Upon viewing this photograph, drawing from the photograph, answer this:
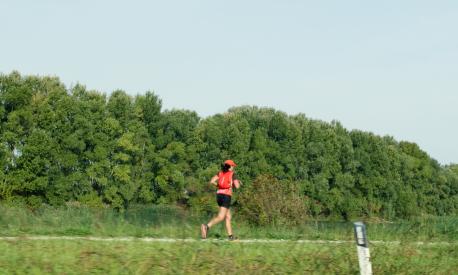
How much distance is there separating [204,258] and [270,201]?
58.4ft

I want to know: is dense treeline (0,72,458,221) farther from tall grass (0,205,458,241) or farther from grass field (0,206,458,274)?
A: grass field (0,206,458,274)

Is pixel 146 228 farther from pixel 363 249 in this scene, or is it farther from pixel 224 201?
pixel 363 249

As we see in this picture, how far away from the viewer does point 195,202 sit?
213 ft

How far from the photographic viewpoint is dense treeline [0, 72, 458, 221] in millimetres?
57656

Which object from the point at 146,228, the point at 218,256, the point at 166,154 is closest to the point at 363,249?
the point at 218,256

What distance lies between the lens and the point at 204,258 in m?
8.79

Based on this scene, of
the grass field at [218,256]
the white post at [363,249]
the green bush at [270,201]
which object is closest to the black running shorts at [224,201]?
the grass field at [218,256]

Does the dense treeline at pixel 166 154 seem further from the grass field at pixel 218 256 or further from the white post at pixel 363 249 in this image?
the white post at pixel 363 249

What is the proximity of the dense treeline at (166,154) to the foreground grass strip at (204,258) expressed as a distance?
4310 centimetres

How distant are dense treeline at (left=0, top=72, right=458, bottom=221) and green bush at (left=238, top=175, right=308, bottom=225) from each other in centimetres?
2366

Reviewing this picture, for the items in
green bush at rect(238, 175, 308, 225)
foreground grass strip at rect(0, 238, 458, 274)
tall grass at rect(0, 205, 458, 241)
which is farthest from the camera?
green bush at rect(238, 175, 308, 225)

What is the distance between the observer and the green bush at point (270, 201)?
79.5 ft

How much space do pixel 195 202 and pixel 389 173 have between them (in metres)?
26.9

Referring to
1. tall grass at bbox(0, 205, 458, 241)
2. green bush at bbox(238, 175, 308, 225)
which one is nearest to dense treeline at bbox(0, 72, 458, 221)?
green bush at bbox(238, 175, 308, 225)
